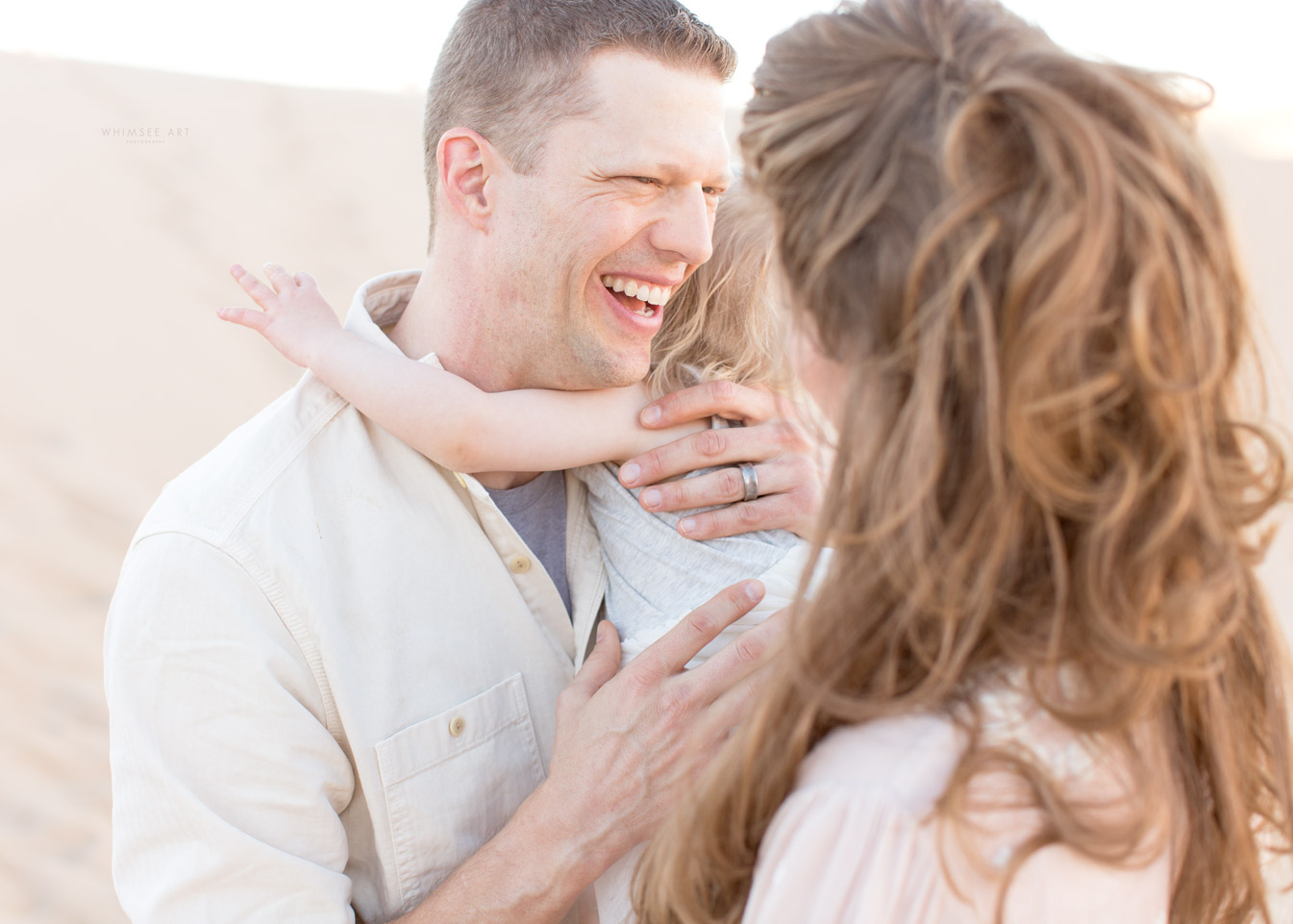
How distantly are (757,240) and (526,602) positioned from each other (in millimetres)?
895

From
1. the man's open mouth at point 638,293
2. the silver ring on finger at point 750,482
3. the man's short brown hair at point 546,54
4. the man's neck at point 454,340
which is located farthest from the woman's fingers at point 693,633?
the man's short brown hair at point 546,54

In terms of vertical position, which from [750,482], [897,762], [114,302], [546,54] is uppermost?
[546,54]

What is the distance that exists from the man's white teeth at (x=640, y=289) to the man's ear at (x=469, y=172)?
0.28 meters

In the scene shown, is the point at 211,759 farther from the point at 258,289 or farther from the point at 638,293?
the point at 638,293

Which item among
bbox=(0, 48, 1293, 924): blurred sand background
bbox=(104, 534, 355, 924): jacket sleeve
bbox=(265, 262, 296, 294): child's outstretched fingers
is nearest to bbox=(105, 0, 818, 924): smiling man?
bbox=(104, 534, 355, 924): jacket sleeve

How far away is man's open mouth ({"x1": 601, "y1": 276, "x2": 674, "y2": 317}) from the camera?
201 cm

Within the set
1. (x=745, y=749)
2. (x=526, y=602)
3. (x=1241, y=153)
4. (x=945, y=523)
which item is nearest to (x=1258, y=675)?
(x=945, y=523)

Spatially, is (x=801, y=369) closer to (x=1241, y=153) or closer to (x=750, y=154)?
(x=750, y=154)

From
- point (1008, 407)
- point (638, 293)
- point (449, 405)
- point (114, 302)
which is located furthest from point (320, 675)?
point (114, 302)

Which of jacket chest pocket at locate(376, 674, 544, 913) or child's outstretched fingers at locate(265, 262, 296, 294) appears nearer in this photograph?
jacket chest pocket at locate(376, 674, 544, 913)

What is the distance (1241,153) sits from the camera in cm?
993

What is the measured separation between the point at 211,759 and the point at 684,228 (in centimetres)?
124

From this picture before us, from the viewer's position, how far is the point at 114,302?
299 inches

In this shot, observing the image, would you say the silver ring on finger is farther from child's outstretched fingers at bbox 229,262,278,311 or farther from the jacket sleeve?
child's outstretched fingers at bbox 229,262,278,311
